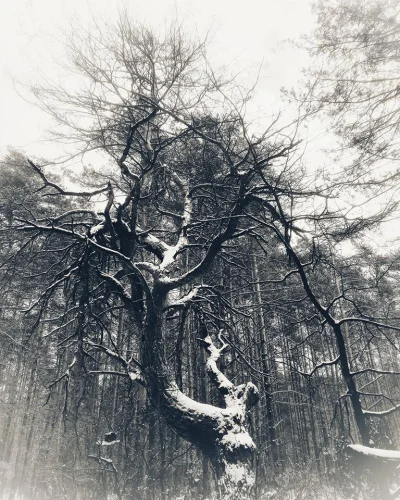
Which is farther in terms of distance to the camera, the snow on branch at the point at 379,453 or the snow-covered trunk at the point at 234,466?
the snow-covered trunk at the point at 234,466

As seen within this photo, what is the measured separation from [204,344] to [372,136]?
13.8ft

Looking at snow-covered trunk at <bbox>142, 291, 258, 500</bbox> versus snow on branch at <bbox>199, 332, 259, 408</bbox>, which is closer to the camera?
snow-covered trunk at <bbox>142, 291, 258, 500</bbox>

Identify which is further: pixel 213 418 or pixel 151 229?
pixel 151 229

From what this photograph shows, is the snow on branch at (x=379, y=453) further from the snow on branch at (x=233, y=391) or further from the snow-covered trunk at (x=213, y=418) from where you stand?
the snow on branch at (x=233, y=391)

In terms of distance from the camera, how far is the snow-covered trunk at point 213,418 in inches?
160

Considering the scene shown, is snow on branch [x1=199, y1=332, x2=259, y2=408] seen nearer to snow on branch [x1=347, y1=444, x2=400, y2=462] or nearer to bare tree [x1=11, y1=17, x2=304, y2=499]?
bare tree [x1=11, y1=17, x2=304, y2=499]

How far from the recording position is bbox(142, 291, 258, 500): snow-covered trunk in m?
4.06

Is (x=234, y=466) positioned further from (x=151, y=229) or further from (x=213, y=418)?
(x=151, y=229)

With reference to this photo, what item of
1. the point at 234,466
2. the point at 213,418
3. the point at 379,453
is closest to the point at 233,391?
the point at 213,418

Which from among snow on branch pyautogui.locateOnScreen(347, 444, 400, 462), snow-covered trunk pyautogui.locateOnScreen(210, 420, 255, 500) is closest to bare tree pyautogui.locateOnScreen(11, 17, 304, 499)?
snow-covered trunk pyautogui.locateOnScreen(210, 420, 255, 500)

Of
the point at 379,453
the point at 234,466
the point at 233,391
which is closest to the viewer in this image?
the point at 379,453

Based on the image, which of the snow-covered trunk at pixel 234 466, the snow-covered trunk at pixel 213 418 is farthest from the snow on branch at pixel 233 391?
the snow-covered trunk at pixel 234 466

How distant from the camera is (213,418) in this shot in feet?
14.8

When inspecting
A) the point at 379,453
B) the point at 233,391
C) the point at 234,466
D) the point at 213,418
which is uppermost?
the point at 233,391
